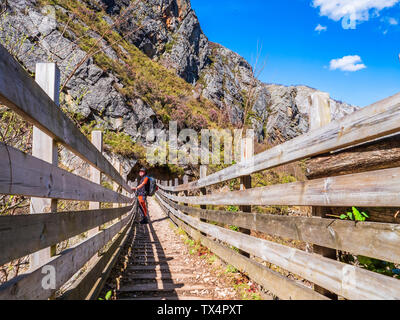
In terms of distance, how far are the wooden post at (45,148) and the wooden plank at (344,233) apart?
1.86 meters

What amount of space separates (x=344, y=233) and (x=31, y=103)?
202 cm

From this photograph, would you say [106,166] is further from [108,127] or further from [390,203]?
[108,127]

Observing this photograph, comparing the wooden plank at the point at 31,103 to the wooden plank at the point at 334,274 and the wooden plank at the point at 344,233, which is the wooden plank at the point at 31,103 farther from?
the wooden plank at the point at 334,274

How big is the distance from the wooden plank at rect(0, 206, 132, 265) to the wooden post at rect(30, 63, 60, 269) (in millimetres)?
131

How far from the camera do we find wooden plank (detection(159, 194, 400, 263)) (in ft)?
4.80

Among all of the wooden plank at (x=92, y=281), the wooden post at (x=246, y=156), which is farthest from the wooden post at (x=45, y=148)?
the wooden post at (x=246, y=156)

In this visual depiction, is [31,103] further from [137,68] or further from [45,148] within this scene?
[137,68]

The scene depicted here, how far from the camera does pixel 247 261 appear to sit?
3273 mm

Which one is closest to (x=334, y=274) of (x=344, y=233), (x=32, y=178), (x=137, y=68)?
(x=344, y=233)

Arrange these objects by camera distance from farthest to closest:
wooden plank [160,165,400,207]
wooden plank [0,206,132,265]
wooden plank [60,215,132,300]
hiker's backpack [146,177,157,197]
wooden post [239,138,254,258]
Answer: hiker's backpack [146,177,157,197]
wooden post [239,138,254,258]
wooden plank [60,215,132,300]
wooden plank [160,165,400,207]
wooden plank [0,206,132,265]

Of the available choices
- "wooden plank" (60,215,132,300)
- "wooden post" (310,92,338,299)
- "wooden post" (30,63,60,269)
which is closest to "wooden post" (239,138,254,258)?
"wooden post" (310,92,338,299)

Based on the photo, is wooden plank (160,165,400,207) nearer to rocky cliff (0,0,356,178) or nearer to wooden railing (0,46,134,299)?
rocky cliff (0,0,356,178)

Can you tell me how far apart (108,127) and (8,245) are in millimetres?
21065

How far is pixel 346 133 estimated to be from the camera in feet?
5.95
